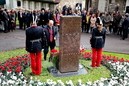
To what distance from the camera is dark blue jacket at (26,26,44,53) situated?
10125 millimetres

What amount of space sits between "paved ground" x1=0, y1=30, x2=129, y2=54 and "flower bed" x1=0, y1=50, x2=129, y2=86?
10.4ft

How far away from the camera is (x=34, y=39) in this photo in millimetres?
10289

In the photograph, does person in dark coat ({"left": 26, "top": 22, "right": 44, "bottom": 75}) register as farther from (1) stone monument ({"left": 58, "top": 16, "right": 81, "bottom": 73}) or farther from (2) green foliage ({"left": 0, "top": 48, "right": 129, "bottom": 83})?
(1) stone monument ({"left": 58, "top": 16, "right": 81, "bottom": 73})

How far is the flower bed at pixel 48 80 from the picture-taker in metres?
9.25

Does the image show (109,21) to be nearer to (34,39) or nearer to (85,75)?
(85,75)

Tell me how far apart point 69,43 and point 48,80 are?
1.73 metres

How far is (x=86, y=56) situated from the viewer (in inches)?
510

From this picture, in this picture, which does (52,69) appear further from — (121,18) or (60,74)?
(121,18)

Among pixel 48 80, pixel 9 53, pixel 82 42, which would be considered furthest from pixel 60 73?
pixel 82 42

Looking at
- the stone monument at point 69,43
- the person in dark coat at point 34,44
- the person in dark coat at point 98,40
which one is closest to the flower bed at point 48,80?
the stone monument at point 69,43

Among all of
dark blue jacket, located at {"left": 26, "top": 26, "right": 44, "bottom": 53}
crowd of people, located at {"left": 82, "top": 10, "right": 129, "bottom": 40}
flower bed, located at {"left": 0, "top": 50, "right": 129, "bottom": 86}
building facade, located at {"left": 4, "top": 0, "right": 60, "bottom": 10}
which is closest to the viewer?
flower bed, located at {"left": 0, "top": 50, "right": 129, "bottom": 86}

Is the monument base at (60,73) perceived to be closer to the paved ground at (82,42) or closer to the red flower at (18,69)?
the red flower at (18,69)

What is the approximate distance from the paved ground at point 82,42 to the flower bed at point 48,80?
3.16 m

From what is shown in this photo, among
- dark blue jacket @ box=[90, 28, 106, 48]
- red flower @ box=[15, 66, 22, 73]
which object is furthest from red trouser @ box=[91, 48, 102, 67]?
red flower @ box=[15, 66, 22, 73]
